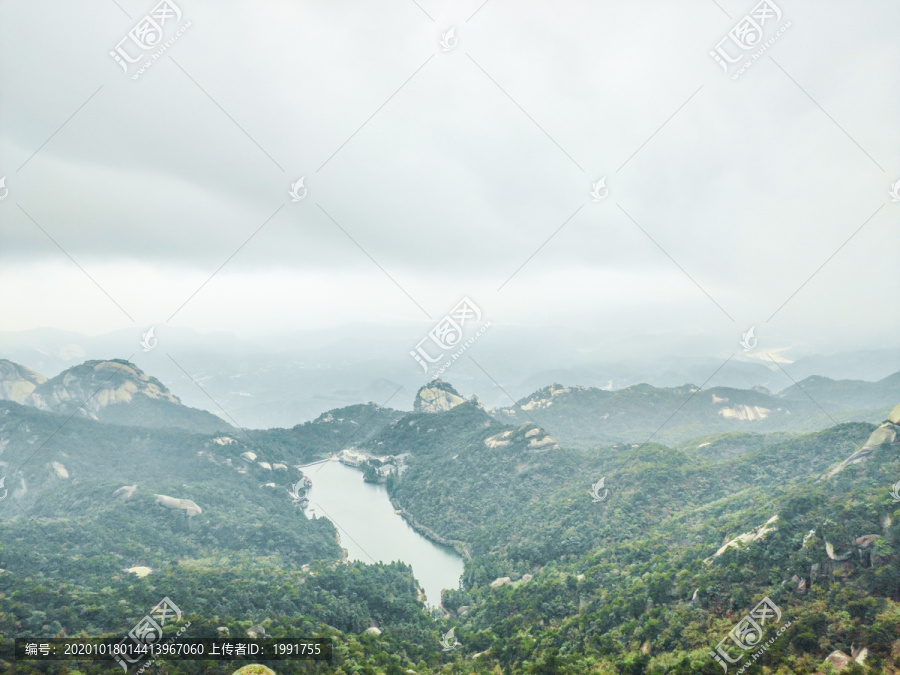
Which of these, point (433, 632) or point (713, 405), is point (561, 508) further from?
point (713, 405)

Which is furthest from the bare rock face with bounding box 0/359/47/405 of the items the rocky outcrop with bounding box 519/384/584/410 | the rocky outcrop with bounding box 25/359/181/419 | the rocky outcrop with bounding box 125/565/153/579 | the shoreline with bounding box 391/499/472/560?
the rocky outcrop with bounding box 519/384/584/410

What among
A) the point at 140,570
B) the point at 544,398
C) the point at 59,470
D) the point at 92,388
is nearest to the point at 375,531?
the point at 140,570

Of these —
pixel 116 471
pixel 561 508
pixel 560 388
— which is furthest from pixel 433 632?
pixel 560 388

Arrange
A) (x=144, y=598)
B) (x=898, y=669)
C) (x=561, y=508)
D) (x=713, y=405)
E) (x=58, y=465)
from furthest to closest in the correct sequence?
(x=713, y=405) → (x=58, y=465) → (x=561, y=508) → (x=144, y=598) → (x=898, y=669)

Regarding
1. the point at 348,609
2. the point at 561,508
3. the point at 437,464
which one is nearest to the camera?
the point at 348,609

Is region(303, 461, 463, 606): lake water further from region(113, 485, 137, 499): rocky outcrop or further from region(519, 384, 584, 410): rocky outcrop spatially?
region(519, 384, 584, 410): rocky outcrop

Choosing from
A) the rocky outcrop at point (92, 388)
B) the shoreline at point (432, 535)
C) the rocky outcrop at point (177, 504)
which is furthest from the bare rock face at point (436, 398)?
the rocky outcrop at point (177, 504)

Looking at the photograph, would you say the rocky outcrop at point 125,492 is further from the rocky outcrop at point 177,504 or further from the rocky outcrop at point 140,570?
the rocky outcrop at point 140,570
